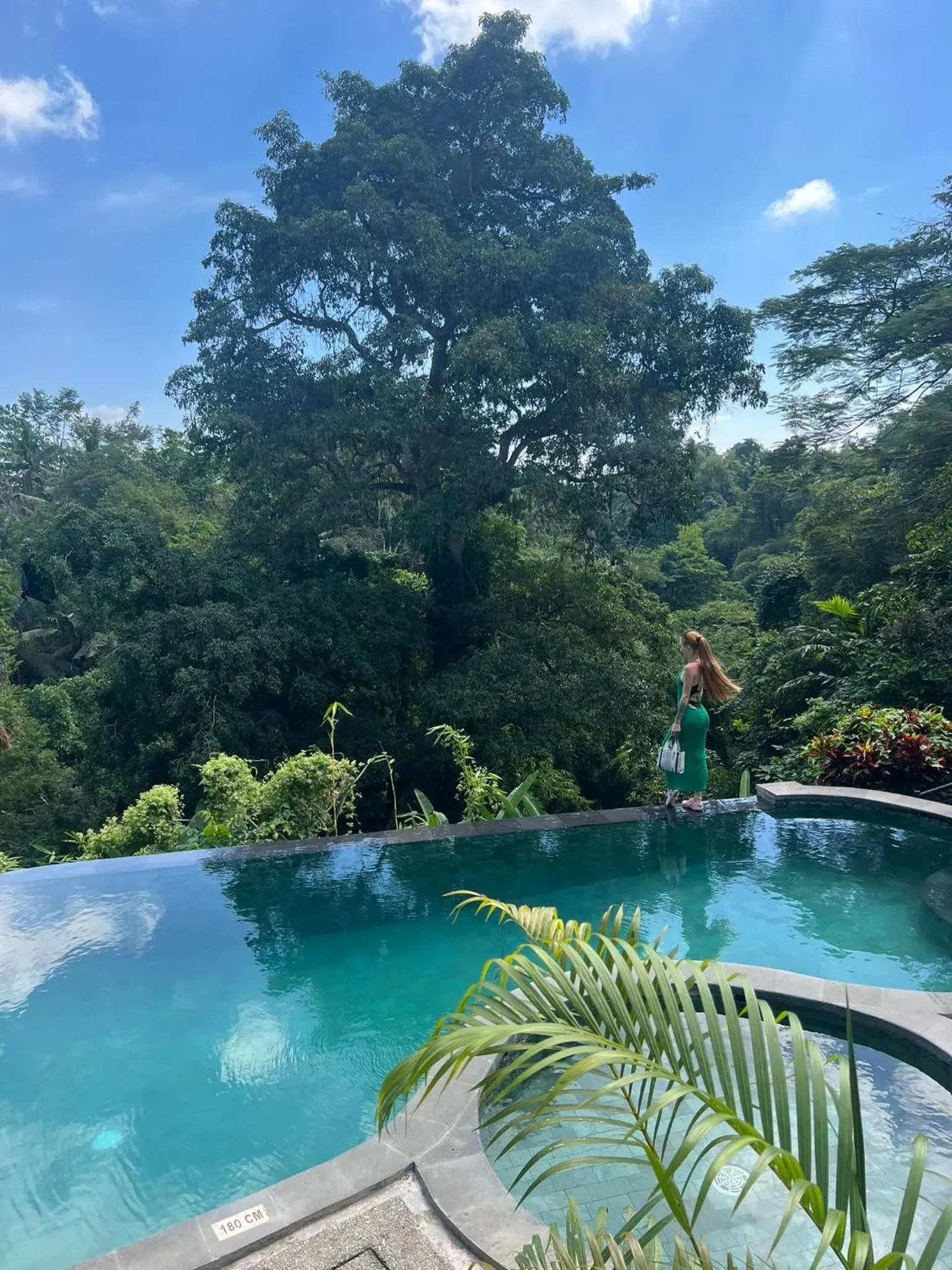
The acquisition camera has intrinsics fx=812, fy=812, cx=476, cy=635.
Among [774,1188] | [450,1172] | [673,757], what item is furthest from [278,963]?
[673,757]

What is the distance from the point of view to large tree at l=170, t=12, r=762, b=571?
11227mm

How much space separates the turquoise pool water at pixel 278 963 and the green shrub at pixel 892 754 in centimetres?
81

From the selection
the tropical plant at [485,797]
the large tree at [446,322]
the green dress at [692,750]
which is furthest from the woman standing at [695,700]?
the large tree at [446,322]

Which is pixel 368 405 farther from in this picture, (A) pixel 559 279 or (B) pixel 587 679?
(B) pixel 587 679

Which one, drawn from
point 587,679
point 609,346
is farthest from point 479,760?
point 609,346

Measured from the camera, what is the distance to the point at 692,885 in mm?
4918

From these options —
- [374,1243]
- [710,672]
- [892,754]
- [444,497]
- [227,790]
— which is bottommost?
[374,1243]

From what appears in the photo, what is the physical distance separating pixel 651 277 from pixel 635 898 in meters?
10.8

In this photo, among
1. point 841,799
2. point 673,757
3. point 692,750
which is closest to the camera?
point 673,757

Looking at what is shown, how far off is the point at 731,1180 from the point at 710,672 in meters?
3.29

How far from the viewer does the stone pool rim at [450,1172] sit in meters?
2.21

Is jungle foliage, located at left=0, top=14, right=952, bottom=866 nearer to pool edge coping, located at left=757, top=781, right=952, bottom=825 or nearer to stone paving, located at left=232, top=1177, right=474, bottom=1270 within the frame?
pool edge coping, located at left=757, top=781, right=952, bottom=825

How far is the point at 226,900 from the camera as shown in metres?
4.88

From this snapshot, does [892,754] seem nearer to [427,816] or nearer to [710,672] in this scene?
[710,672]
